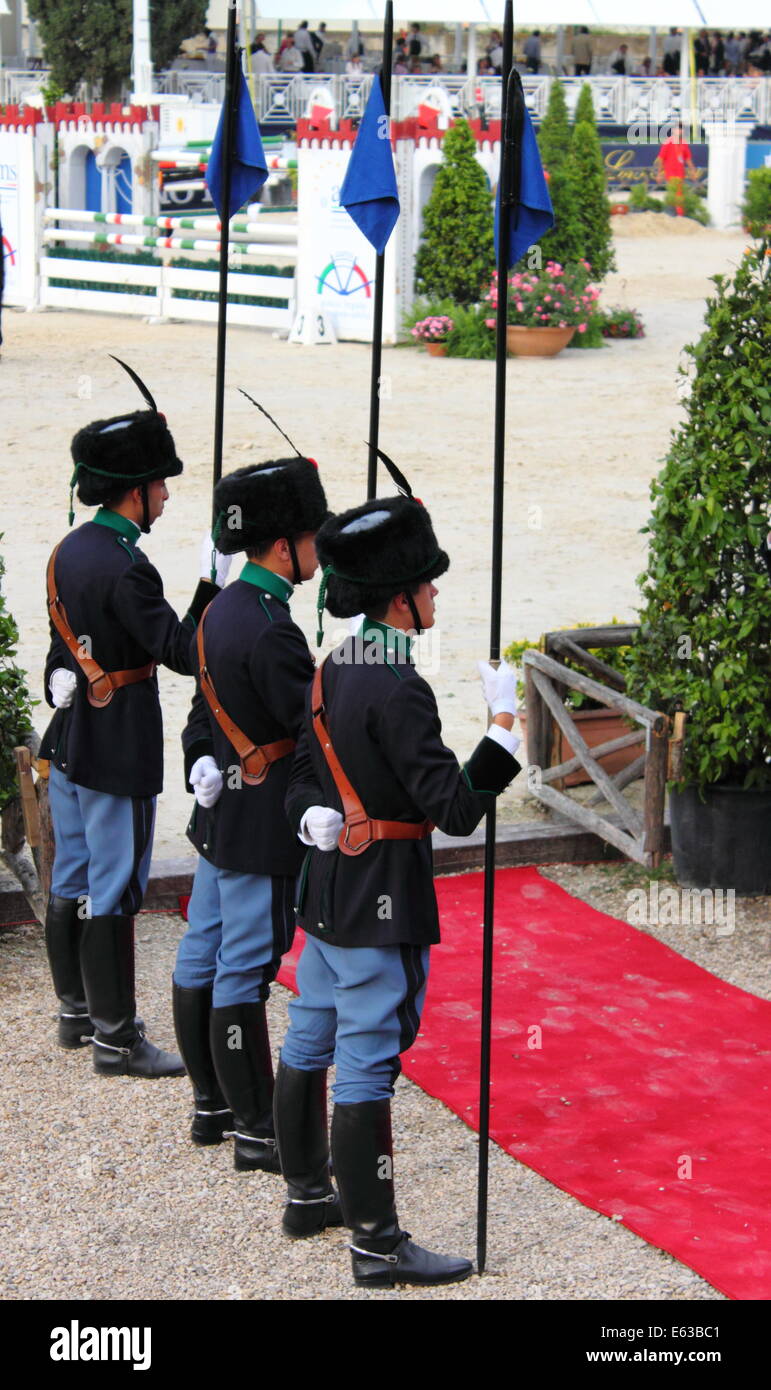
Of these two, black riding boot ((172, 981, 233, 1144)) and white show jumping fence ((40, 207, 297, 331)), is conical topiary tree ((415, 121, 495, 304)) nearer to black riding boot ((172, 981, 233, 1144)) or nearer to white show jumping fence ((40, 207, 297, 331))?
white show jumping fence ((40, 207, 297, 331))

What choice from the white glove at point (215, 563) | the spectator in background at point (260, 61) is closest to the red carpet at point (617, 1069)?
the white glove at point (215, 563)

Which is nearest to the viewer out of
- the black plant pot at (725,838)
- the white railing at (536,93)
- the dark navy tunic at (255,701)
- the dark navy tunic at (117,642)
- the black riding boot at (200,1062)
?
the dark navy tunic at (255,701)

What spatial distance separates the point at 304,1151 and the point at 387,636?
1213mm

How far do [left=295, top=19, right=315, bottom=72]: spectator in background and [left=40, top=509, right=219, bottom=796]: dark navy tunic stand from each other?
3585 centimetres

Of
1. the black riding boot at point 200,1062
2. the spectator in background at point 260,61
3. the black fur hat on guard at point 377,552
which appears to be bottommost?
the black riding boot at point 200,1062

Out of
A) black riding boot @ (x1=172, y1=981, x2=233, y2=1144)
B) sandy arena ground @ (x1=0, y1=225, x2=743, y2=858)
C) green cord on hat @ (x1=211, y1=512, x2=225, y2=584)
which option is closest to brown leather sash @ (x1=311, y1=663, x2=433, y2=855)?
green cord on hat @ (x1=211, y1=512, x2=225, y2=584)

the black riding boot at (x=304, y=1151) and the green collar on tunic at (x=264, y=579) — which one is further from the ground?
the green collar on tunic at (x=264, y=579)

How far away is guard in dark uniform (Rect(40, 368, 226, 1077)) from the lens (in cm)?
484

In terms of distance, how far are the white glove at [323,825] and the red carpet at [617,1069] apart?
3.90 feet

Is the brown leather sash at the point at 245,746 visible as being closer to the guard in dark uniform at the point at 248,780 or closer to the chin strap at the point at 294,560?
the guard in dark uniform at the point at 248,780

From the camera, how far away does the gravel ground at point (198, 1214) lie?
13.1 ft

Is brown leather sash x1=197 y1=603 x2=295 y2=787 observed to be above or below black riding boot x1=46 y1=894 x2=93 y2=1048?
above

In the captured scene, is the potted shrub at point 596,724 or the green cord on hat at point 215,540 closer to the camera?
the green cord on hat at point 215,540

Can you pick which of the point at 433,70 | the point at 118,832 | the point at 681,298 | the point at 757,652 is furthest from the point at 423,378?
the point at 433,70
